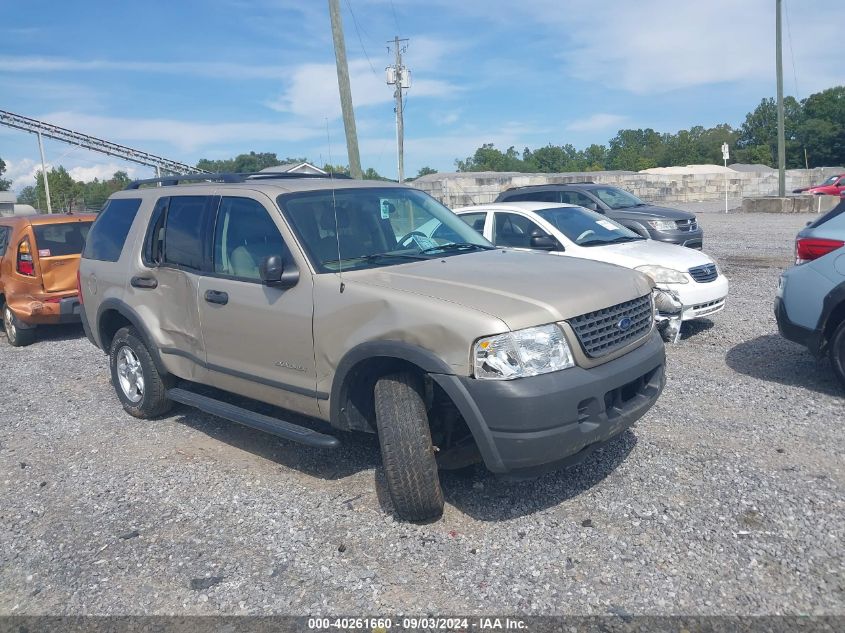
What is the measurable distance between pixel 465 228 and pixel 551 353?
2.11m

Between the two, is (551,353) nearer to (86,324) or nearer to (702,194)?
(86,324)

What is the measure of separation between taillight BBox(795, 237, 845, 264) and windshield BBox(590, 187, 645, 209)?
28.7 feet

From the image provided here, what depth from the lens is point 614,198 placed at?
1547cm

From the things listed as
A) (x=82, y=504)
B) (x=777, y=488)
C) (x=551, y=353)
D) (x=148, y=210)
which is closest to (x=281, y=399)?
(x=82, y=504)

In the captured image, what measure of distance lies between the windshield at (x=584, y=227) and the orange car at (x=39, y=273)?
6255 millimetres

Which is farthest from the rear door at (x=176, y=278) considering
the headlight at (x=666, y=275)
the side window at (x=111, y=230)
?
the headlight at (x=666, y=275)

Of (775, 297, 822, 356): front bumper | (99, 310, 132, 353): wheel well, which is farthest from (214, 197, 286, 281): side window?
(775, 297, 822, 356): front bumper

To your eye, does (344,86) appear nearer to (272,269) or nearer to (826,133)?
(272,269)

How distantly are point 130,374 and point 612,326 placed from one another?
4.21 meters

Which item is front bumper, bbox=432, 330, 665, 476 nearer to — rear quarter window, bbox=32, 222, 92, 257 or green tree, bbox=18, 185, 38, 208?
rear quarter window, bbox=32, 222, 92, 257

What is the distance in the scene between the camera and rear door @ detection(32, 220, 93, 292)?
31.5 ft

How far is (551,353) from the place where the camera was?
3762 mm

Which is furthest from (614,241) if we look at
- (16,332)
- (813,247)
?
(16,332)

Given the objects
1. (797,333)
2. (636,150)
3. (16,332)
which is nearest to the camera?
(797,333)
